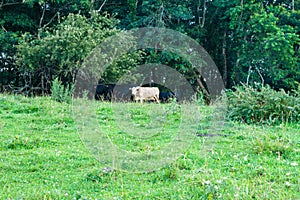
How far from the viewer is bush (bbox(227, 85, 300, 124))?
748cm

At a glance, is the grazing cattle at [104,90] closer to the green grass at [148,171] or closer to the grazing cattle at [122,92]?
the grazing cattle at [122,92]

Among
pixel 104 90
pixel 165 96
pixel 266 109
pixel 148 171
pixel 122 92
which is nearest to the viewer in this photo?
pixel 148 171

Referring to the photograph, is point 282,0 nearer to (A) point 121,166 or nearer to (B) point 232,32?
(B) point 232,32

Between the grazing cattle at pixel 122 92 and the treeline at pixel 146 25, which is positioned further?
the treeline at pixel 146 25

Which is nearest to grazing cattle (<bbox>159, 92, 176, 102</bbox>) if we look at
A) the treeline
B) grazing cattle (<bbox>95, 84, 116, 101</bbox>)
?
the treeline

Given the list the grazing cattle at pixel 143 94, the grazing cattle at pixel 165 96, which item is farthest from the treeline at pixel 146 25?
the grazing cattle at pixel 143 94

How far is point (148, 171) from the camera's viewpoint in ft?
14.4

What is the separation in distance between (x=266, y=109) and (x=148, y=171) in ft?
13.3

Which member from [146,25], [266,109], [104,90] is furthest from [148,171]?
[146,25]

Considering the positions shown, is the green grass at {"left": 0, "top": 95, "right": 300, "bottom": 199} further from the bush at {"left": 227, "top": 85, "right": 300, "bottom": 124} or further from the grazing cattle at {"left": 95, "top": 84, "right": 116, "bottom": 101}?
the grazing cattle at {"left": 95, "top": 84, "right": 116, "bottom": 101}

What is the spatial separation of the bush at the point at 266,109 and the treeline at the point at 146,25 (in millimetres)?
6670

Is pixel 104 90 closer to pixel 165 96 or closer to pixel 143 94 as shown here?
pixel 143 94

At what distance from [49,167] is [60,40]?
29.2 ft

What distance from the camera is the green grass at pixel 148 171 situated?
3.65 metres
